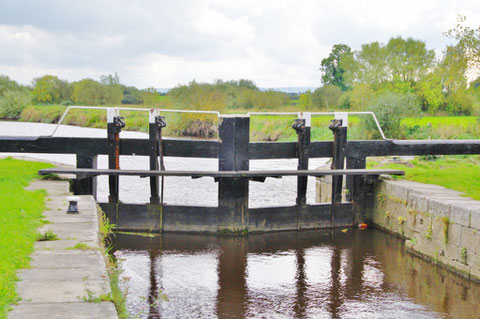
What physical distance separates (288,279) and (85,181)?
4.04 metres

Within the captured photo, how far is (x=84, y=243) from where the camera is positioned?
483cm

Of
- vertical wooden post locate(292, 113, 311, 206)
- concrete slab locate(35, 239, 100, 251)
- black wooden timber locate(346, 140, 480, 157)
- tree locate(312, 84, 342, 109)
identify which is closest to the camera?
concrete slab locate(35, 239, 100, 251)

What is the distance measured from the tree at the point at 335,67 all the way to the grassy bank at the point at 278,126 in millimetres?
25368

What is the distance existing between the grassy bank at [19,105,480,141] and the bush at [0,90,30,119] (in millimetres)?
6798

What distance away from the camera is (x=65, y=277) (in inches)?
154

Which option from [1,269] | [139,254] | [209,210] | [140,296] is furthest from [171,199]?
[1,269]

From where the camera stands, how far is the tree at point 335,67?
57.2 meters

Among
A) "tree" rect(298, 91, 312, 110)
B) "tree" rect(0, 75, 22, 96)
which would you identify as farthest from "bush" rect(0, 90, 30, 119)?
"tree" rect(298, 91, 312, 110)

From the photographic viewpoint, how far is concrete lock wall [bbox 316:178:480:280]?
6.87 meters

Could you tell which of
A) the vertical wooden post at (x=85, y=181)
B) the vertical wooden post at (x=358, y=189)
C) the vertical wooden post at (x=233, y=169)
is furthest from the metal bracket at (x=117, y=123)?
the vertical wooden post at (x=358, y=189)

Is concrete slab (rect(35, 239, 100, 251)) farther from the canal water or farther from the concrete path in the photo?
the canal water

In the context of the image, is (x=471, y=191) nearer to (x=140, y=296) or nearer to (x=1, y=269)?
(x=140, y=296)

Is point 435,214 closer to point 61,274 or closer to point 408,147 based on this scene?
point 408,147

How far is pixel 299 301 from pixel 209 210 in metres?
3.13
